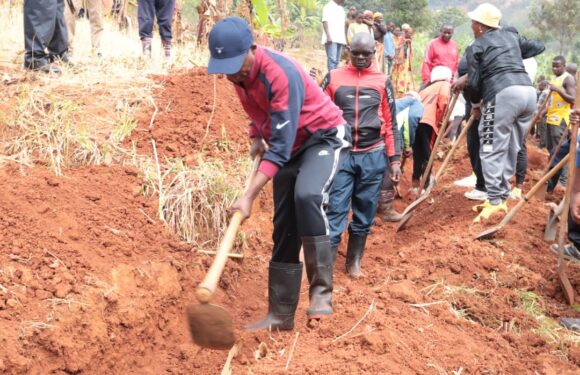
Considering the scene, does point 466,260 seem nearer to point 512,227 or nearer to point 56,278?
point 512,227

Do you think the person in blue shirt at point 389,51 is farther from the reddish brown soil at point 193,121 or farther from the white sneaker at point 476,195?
the reddish brown soil at point 193,121

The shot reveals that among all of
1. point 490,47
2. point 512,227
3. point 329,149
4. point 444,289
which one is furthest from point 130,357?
point 490,47

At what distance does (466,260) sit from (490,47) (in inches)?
89.7

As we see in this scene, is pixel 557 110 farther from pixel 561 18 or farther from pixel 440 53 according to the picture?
pixel 561 18

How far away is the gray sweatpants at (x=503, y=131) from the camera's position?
20.6 ft

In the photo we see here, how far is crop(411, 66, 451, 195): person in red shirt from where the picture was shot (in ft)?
26.7

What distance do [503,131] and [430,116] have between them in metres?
1.82

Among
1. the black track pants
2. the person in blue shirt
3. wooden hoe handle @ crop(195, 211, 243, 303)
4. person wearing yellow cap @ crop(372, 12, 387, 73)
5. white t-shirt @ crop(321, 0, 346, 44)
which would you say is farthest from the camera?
the person in blue shirt

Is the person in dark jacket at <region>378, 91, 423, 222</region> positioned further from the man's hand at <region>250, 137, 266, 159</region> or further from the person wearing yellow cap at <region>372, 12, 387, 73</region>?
the person wearing yellow cap at <region>372, 12, 387, 73</region>

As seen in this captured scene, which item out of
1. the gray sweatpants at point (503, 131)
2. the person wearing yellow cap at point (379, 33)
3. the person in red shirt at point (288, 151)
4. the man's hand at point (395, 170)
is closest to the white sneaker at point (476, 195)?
the gray sweatpants at point (503, 131)

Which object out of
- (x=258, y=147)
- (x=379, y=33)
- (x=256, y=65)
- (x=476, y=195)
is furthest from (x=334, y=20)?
(x=256, y=65)

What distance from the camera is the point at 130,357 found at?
4.06 metres

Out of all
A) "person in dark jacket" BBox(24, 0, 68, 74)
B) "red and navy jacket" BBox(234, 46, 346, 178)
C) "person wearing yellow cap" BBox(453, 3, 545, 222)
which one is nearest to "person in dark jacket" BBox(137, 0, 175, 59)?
"person in dark jacket" BBox(24, 0, 68, 74)

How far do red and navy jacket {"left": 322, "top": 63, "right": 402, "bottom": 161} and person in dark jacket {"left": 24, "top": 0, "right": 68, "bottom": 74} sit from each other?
113 inches
